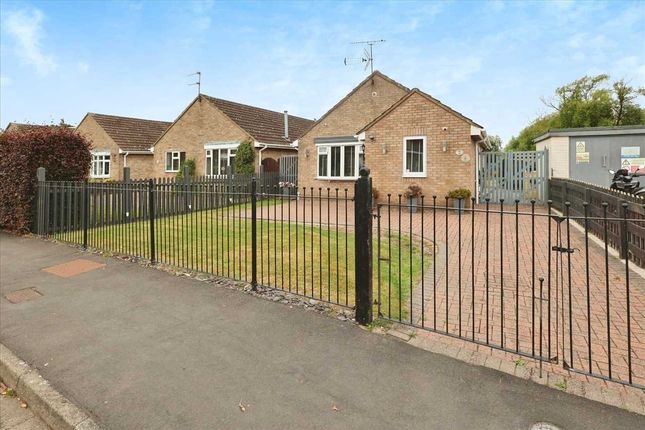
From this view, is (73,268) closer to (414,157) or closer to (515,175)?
(414,157)

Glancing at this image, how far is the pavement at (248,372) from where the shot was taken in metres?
2.69

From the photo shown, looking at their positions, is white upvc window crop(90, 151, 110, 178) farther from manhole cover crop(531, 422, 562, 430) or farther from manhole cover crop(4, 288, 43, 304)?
manhole cover crop(531, 422, 562, 430)

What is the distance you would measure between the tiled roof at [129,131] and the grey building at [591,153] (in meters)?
26.4

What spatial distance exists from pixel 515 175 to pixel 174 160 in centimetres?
2124

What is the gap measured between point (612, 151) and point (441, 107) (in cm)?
748

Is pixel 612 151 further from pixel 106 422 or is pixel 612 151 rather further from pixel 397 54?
pixel 106 422

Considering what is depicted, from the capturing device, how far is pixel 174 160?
26.4 meters

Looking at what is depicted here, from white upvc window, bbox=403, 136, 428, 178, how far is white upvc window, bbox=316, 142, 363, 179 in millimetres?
2985

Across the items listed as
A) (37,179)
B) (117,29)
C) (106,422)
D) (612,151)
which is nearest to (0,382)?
(106,422)

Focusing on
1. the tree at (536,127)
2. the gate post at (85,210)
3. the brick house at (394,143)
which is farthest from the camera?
the tree at (536,127)

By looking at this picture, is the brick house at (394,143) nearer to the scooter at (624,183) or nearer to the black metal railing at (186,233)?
the scooter at (624,183)

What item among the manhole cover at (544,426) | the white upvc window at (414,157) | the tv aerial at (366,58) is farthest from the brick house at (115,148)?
the manhole cover at (544,426)

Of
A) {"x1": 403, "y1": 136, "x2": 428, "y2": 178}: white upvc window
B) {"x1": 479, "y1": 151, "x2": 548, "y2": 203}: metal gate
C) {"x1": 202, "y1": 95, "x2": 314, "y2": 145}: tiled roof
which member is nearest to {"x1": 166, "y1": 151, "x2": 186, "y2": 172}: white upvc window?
{"x1": 202, "y1": 95, "x2": 314, "y2": 145}: tiled roof

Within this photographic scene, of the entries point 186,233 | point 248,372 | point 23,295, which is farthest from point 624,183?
point 23,295
